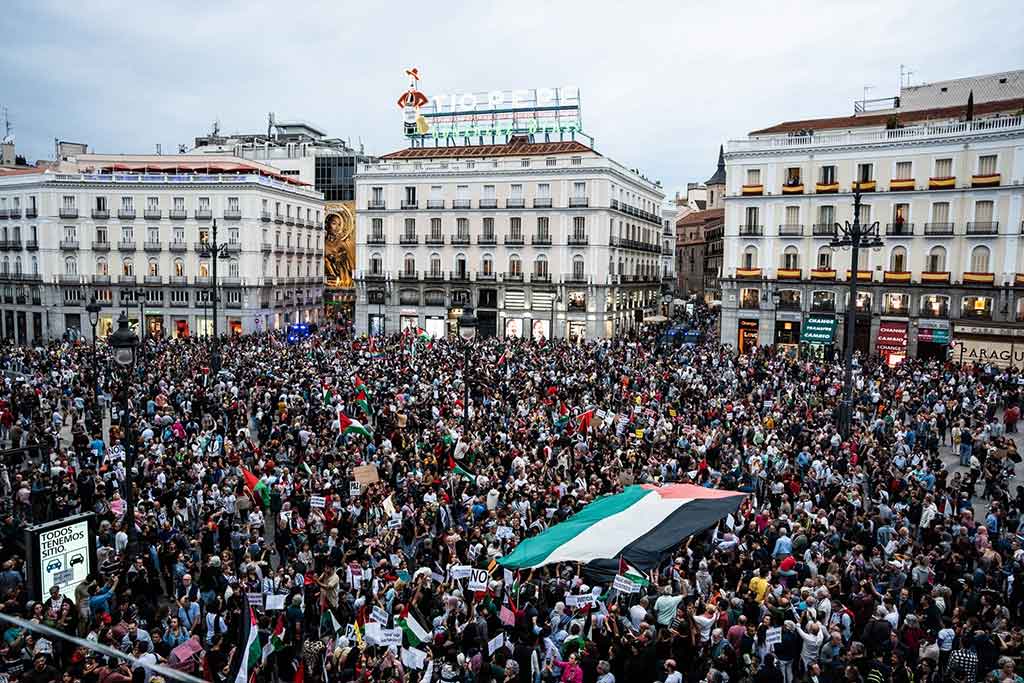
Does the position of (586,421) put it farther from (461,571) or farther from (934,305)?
(934,305)

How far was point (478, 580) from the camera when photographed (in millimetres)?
11047

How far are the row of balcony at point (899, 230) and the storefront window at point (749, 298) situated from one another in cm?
334

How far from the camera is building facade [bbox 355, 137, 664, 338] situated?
2055 inches

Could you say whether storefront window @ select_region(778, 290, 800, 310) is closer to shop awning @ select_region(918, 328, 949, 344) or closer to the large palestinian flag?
shop awning @ select_region(918, 328, 949, 344)

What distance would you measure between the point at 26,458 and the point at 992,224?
143 ft

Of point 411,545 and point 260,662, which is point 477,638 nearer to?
point 260,662

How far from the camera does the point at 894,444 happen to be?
65.0 feet

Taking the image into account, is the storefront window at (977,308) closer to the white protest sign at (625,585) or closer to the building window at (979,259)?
the building window at (979,259)

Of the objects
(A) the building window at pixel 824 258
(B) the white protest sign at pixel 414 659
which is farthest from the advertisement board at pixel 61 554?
(A) the building window at pixel 824 258

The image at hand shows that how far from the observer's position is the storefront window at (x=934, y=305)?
39.9m

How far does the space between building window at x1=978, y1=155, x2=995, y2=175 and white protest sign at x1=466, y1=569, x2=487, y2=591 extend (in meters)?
39.6

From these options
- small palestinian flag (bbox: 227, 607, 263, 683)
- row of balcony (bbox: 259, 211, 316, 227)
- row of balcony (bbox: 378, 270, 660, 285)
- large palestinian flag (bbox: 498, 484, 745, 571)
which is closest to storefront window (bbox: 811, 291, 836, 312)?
row of balcony (bbox: 378, 270, 660, 285)

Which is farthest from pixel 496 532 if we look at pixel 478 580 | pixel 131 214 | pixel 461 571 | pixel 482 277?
pixel 131 214

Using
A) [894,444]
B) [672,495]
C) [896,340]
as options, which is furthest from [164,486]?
[896,340]
